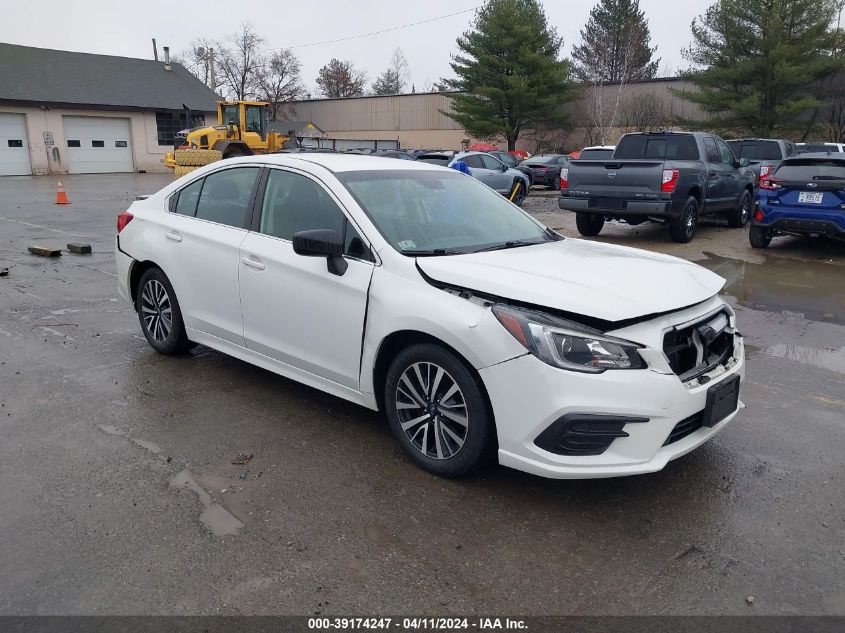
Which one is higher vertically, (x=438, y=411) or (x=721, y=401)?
(x=721, y=401)

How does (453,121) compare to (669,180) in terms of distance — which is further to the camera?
(453,121)

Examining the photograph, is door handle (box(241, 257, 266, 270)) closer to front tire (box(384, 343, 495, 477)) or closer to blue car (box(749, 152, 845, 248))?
front tire (box(384, 343, 495, 477))

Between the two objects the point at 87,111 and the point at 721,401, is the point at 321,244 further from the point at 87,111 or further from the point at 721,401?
the point at 87,111

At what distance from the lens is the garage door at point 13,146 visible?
35.0m

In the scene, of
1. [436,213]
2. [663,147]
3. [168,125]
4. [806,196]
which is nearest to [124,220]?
[436,213]

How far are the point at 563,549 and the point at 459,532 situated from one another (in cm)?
48

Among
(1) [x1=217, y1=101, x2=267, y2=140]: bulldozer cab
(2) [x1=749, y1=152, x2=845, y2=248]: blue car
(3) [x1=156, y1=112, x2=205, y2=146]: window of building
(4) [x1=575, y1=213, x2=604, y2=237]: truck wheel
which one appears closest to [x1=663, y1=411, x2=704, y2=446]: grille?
(2) [x1=749, y1=152, x2=845, y2=248]: blue car

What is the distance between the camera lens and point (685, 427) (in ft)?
11.1

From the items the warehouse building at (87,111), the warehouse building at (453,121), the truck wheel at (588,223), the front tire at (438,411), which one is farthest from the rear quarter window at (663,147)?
the warehouse building at (87,111)

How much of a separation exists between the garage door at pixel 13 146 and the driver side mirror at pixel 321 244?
37583 millimetres

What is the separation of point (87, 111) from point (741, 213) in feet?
118

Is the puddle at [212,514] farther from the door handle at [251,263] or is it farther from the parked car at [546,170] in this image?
the parked car at [546,170]

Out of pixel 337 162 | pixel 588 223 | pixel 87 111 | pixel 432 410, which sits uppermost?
pixel 87 111

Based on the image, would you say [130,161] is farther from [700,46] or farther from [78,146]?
[700,46]
